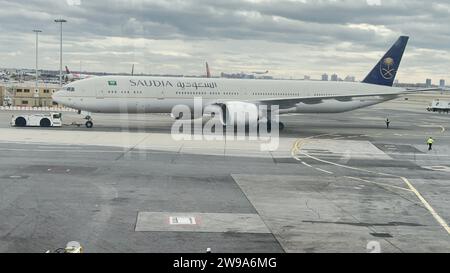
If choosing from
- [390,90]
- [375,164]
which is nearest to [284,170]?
[375,164]

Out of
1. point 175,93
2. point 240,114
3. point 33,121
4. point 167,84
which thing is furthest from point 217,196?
point 33,121

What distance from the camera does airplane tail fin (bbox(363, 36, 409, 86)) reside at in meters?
53.7

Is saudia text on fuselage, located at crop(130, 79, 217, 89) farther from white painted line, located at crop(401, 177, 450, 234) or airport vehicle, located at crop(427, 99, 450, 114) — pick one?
airport vehicle, located at crop(427, 99, 450, 114)

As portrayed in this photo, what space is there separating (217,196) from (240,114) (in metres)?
24.1

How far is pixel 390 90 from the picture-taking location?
174ft

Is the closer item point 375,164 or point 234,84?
point 375,164

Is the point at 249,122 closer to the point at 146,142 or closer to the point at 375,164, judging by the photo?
the point at 146,142

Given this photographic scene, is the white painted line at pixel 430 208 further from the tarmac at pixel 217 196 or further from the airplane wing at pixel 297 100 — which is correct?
the airplane wing at pixel 297 100

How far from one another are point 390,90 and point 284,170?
30188mm

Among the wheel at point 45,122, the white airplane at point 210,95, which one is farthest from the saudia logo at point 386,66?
the wheel at point 45,122

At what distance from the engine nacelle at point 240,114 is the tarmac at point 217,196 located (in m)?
5.11

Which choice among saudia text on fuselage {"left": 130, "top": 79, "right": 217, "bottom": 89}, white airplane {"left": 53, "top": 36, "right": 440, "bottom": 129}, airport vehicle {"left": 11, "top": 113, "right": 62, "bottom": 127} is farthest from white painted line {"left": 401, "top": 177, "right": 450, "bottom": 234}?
airport vehicle {"left": 11, "top": 113, "right": 62, "bottom": 127}

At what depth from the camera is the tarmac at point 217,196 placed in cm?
1405
